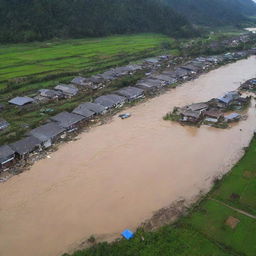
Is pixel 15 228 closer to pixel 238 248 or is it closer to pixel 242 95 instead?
pixel 238 248

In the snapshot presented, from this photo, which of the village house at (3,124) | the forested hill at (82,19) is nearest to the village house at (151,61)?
the forested hill at (82,19)

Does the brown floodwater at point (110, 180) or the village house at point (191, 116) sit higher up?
the village house at point (191, 116)

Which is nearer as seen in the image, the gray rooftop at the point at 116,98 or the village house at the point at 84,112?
the village house at the point at 84,112

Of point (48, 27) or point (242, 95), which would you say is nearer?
point (242, 95)

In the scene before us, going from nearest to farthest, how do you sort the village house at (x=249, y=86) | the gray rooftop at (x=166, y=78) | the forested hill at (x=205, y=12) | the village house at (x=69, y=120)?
the village house at (x=69, y=120) → the village house at (x=249, y=86) → the gray rooftop at (x=166, y=78) → the forested hill at (x=205, y=12)

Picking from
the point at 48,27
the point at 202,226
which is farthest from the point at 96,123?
the point at 48,27

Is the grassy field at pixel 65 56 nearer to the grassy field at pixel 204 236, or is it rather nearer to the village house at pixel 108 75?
the village house at pixel 108 75
